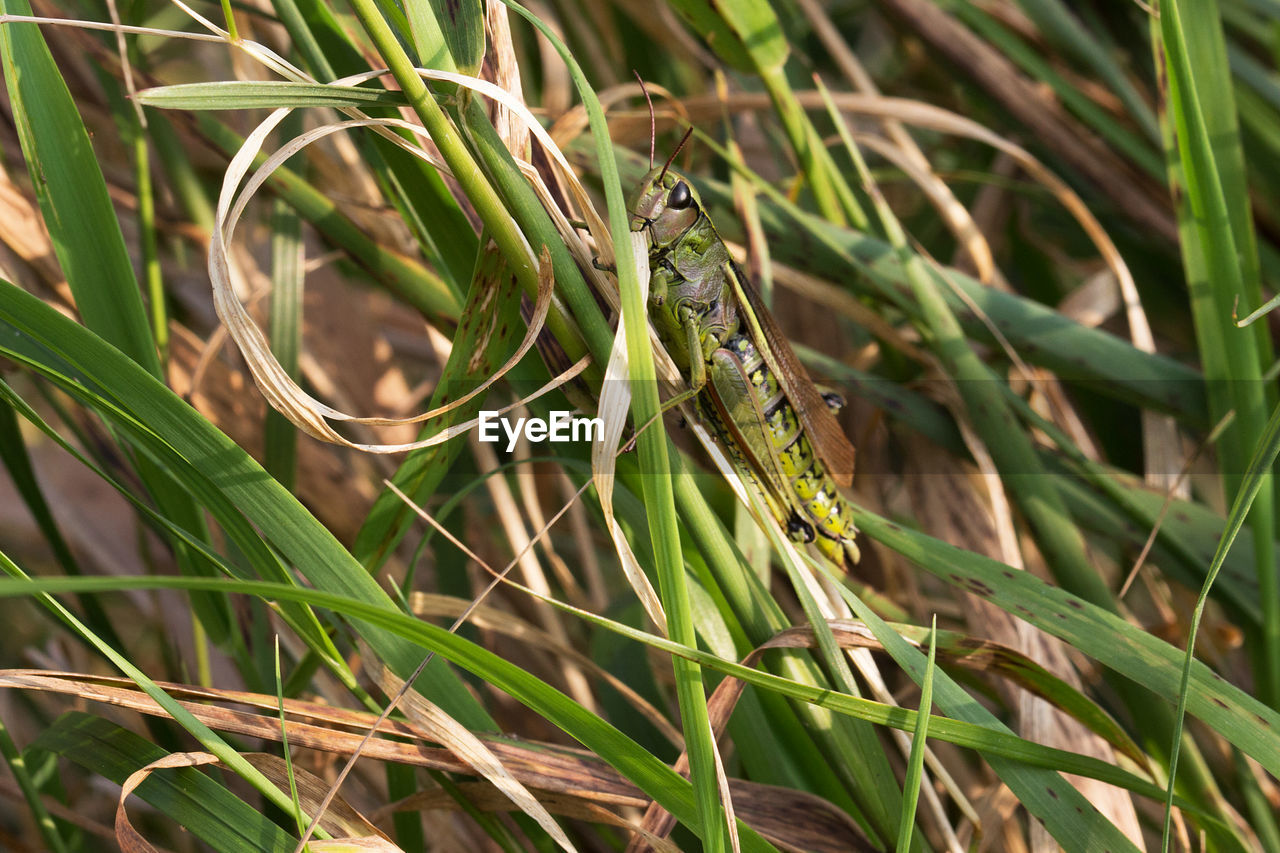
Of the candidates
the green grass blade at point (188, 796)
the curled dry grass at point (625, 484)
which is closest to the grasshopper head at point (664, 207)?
the curled dry grass at point (625, 484)

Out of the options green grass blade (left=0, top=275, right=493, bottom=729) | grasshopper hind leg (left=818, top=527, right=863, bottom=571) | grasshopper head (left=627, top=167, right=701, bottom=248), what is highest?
grasshopper head (left=627, top=167, right=701, bottom=248)

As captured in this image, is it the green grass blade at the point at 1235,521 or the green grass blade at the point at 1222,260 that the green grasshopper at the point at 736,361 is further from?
the green grass blade at the point at 1222,260

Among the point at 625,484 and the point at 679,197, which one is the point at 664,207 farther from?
the point at 625,484

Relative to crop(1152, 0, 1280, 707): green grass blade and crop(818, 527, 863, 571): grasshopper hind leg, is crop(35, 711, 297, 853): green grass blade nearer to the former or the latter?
crop(818, 527, 863, 571): grasshopper hind leg

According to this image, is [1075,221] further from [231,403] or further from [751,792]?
[231,403]

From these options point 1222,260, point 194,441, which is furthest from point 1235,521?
point 194,441

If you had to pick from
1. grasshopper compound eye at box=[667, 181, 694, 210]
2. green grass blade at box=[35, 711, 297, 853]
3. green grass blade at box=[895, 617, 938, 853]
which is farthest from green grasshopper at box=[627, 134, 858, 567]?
green grass blade at box=[35, 711, 297, 853]

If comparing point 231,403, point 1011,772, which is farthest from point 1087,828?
point 231,403
